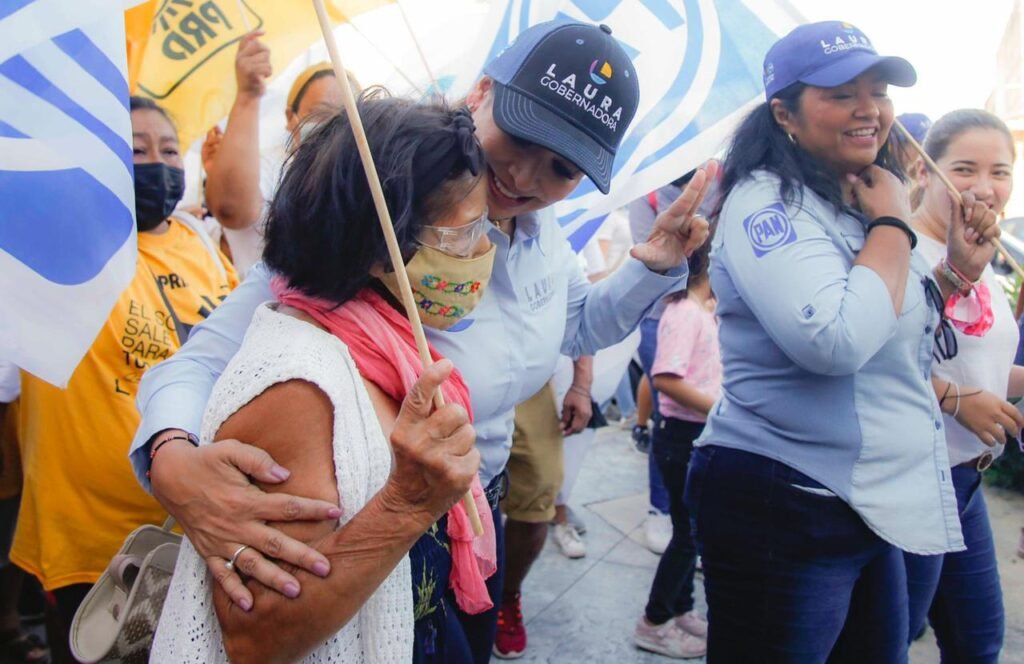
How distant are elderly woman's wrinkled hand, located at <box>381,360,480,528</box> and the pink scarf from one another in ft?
0.58

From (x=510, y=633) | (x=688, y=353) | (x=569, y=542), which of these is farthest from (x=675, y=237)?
(x=569, y=542)

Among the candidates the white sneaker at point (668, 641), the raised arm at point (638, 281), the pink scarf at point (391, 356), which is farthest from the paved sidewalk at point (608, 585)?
the pink scarf at point (391, 356)

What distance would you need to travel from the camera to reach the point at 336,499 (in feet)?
3.69

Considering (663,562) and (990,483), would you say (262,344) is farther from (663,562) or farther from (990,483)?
(990,483)

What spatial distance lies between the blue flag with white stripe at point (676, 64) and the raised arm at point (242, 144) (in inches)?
26.7

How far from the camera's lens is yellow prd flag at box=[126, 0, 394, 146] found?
2818mm

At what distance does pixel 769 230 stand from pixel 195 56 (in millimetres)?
2109

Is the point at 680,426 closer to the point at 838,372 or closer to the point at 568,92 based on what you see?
the point at 838,372

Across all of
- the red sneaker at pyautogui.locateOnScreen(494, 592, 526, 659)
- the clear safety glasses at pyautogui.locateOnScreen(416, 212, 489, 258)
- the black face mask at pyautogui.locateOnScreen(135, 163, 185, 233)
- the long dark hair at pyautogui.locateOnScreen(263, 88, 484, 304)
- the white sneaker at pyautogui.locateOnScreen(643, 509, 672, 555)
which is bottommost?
the white sneaker at pyautogui.locateOnScreen(643, 509, 672, 555)

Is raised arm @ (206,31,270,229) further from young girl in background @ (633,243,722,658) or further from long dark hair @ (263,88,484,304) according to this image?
young girl in background @ (633,243,722,658)

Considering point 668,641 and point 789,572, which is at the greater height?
point 789,572

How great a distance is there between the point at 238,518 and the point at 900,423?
138 cm

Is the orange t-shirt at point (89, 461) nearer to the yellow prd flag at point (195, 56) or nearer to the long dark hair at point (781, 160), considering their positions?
the yellow prd flag at point (195, 56)

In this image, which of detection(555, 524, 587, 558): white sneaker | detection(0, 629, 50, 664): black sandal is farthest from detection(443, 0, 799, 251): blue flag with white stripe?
detection(0, 629, 50, 664): black sandal
